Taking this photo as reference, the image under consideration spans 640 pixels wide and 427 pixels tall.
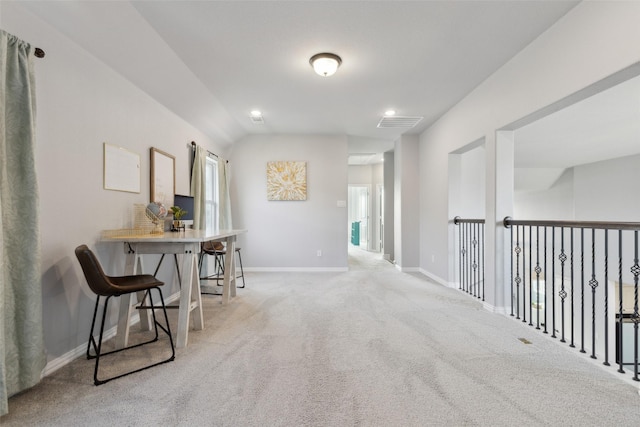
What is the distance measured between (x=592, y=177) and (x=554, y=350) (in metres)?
7.09

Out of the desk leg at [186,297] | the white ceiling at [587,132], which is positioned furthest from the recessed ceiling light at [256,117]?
the white ceiling at [587,132]

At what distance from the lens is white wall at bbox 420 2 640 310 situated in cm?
181

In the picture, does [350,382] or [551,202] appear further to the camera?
[551,202]

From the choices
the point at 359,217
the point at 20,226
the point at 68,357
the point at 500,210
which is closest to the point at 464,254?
the point at 500,210

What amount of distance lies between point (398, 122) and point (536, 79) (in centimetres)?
229

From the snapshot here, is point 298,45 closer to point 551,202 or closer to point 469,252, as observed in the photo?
point 469,252

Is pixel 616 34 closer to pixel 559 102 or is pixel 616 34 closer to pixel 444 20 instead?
pixel 559 102

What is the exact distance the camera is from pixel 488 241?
321 centimetres

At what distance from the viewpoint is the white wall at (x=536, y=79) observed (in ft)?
5.95

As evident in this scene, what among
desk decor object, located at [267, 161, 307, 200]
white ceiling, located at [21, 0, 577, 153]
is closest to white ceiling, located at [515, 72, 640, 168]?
white ceiling, located at [21, 0, 577, 153]

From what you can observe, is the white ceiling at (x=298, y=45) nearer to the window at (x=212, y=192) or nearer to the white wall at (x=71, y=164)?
the white wall at (x=71, y=164)

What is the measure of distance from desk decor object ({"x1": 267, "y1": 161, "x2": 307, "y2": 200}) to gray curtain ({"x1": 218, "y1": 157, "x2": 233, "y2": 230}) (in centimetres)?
79

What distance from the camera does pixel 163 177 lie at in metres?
3.33

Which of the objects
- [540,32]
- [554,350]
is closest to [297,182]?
[540,32]
